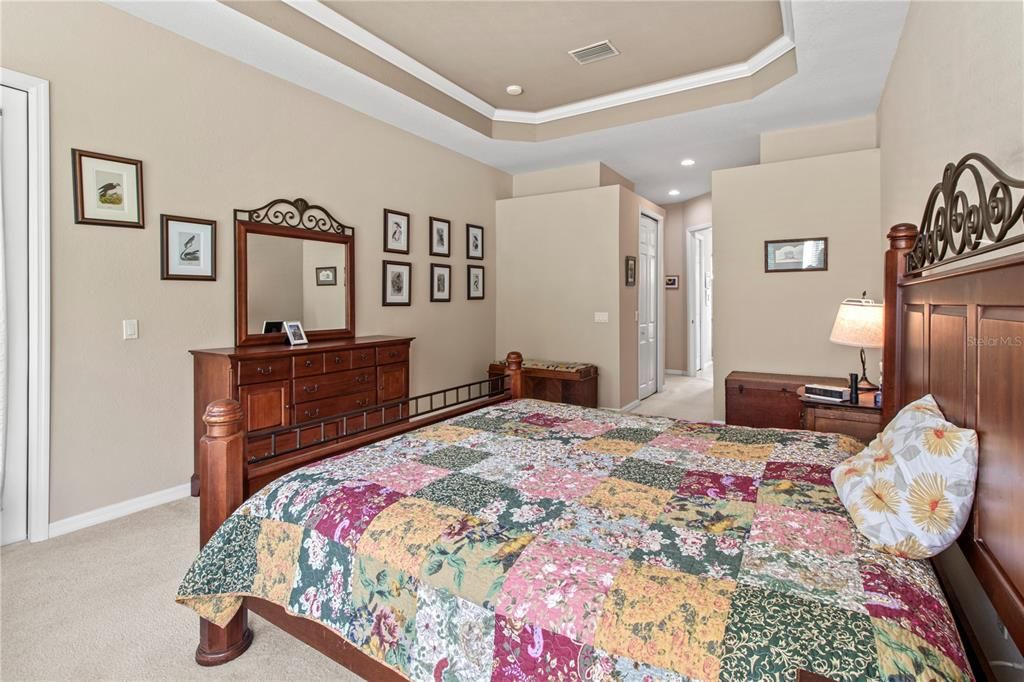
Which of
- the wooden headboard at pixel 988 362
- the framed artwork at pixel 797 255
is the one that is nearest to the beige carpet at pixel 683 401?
the framed artwork at pixel 797 255

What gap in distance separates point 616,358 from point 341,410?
10.0 feet

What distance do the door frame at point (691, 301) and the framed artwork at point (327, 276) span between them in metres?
6.03

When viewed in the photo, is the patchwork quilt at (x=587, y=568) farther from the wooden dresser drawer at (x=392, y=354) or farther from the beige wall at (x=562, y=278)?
the beige wall at (x=562, y=278)

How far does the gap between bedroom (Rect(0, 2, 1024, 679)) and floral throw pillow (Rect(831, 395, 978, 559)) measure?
0.14 meters

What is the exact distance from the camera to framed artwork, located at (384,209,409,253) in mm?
4707

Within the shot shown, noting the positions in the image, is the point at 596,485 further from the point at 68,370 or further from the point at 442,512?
the point at 68,370

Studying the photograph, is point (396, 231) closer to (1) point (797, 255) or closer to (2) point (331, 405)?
(2) point (331, 405)

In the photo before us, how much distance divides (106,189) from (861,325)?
437 centimetres

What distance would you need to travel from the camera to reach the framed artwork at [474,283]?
577cm

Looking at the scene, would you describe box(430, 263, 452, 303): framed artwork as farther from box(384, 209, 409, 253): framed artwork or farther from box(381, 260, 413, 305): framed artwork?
box(384, 209, 409, 253): framed artwork

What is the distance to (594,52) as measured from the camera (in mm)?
3906

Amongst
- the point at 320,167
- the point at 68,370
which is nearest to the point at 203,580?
the point at 68,370

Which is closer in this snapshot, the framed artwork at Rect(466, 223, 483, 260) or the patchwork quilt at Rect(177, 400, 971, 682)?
the patchwork quilt at Rect(177, 400, 971, 682)

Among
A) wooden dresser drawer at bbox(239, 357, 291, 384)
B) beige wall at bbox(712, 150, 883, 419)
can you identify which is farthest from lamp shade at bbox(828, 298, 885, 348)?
wooden dresser drawer at bbox(239, 357, 291, 384)
